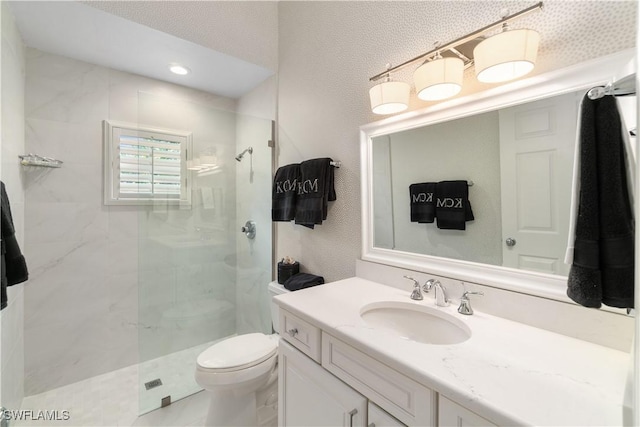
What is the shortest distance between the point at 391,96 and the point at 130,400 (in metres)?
2.48

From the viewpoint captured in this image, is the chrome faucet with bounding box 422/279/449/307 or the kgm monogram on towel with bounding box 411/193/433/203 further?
the kgm monogram on towel with bounding box 411/193/433/203

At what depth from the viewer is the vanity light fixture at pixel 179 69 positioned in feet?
6.75

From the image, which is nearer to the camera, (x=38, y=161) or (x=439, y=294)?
(x=439, y=294)

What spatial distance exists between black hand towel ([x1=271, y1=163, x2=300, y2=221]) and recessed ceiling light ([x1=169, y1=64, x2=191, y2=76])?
3.70 feet

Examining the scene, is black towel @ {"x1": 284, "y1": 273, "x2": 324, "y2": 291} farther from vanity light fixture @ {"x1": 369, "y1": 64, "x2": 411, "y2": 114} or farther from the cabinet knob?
vanity light fixture @ {"x1": 369, "y1": 64, "x2": 411, "y2": 114}

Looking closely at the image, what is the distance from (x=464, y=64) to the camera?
1.10 m

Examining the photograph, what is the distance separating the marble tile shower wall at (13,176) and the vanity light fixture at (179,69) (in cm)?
82

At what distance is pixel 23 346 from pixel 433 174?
2.74 meters

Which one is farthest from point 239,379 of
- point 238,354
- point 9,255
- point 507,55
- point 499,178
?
point 507,55

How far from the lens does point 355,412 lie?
85 centimetres

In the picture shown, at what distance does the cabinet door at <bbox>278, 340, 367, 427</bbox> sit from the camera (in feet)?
2.86

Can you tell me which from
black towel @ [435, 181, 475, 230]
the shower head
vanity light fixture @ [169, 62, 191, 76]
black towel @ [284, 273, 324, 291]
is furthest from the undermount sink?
vanity light fixture @ [169, 62, 191, 76]

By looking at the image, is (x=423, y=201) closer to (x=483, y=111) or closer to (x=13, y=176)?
(x=483, y=111)

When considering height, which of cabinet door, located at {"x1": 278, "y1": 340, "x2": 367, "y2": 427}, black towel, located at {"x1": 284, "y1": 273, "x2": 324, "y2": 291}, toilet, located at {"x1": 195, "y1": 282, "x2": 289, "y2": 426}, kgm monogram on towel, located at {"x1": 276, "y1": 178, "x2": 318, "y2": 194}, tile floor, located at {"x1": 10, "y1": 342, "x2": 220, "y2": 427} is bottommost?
tile floor, located at {"x1": 10, "y1": 342, "x2": 220, "y2": 427}
